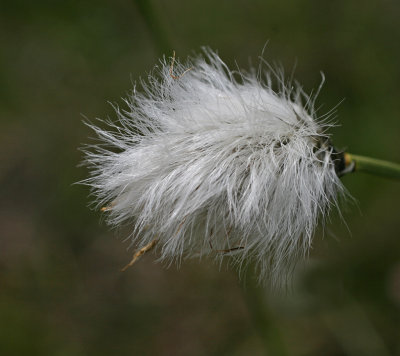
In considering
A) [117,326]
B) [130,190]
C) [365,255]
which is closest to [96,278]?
[117,326]

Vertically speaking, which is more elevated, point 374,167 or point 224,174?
point 224,174

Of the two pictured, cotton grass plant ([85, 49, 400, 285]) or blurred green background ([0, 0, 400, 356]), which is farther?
blurred green background ([0, 0, 400, 356])

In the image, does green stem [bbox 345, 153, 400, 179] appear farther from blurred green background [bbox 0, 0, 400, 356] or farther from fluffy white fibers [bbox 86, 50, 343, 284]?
blurred green background [bbox 0, 0, 400, 356]

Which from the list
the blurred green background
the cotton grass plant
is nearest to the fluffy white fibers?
the cotton grass plant

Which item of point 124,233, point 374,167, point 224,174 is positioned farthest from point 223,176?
point 124,233

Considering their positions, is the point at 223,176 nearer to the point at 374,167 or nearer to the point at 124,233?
the point at 374,167

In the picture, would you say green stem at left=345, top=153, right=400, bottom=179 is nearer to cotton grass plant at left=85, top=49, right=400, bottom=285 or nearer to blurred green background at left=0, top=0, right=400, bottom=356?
cotton grass plant at left=85, top=49, right=400, bottom=285

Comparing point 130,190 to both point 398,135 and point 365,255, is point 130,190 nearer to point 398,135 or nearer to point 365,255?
point 365,255

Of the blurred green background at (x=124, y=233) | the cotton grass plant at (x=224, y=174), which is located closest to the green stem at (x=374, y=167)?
the cotton grass plant at (x=224, y=174)
